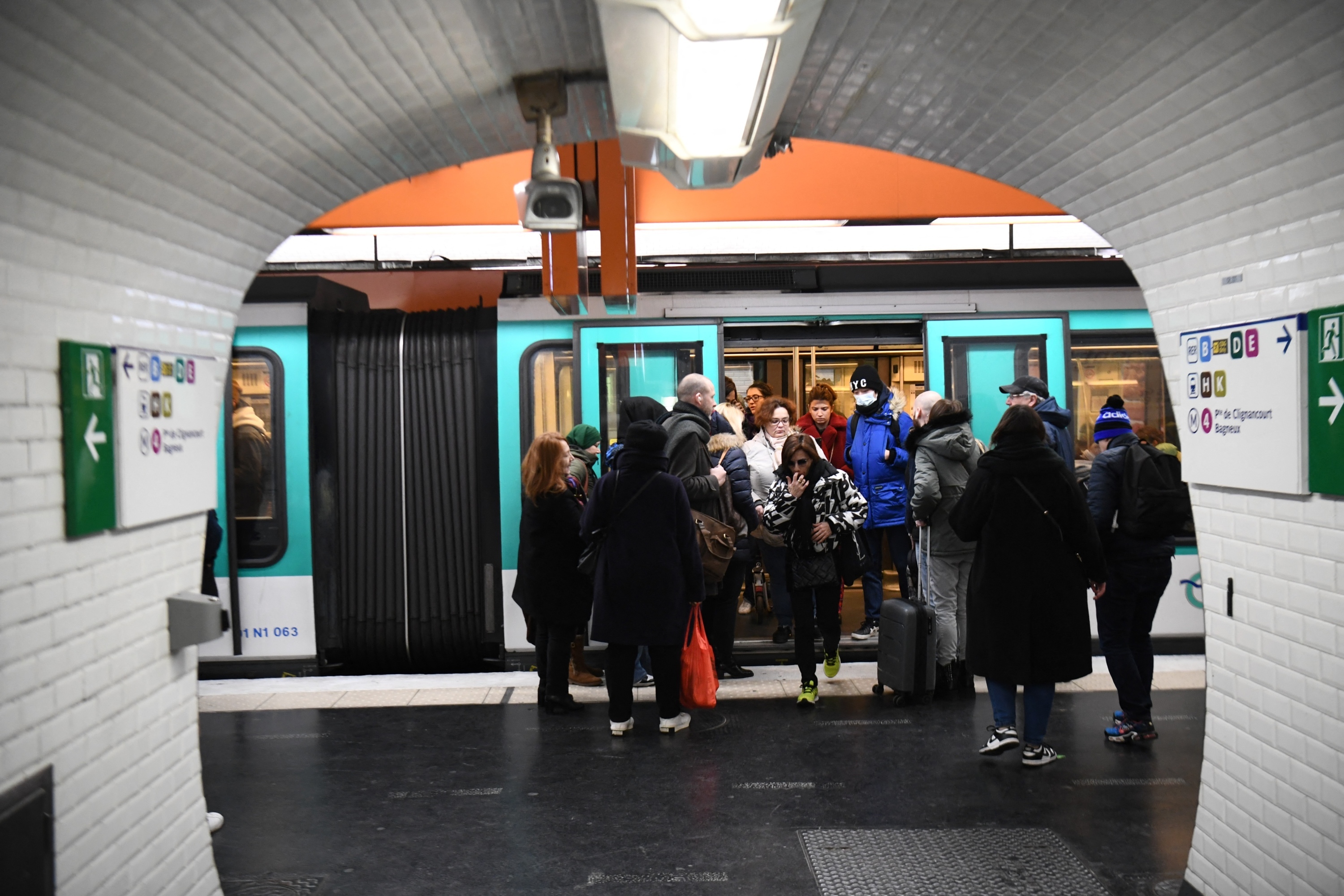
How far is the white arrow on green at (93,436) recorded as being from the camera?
2.44 meters

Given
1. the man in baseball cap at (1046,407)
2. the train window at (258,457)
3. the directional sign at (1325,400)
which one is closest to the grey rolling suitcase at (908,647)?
the man in baseball cap at (1046,407)

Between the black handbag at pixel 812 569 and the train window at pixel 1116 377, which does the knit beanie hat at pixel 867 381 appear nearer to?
the train window at pixel 1116 377

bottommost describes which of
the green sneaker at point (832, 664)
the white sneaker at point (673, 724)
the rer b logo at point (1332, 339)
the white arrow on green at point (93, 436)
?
the white sneaker at point (673, 724)

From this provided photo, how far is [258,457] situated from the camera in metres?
6.42

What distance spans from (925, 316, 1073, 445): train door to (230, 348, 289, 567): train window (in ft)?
13.5

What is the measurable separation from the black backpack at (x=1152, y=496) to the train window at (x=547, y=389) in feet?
10.8

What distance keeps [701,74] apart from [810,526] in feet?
10.7

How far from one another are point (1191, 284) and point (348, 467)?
5027mm

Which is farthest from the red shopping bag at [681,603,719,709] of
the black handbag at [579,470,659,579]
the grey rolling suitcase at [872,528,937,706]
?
the grey rolling suitcase at [872,528,937,706]

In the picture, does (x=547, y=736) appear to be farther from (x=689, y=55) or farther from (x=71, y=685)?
(x=689, y=55)

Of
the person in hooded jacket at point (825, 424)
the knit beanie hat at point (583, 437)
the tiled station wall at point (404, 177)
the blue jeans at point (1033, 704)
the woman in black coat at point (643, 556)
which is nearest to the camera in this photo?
the tiled station wall at point (404, 177)

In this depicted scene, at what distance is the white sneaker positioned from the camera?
5117 millimetres

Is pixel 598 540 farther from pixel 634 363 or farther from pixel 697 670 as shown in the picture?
pixel 634 363

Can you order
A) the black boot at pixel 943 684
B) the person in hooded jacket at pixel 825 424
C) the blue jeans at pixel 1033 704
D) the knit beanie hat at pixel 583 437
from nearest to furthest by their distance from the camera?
the blue jeans at pixel 1033 704, the black boot at pixel 943 684, the knit beanie hat at pixel 583 437, the person in hooded jacket at pixel 825 424
